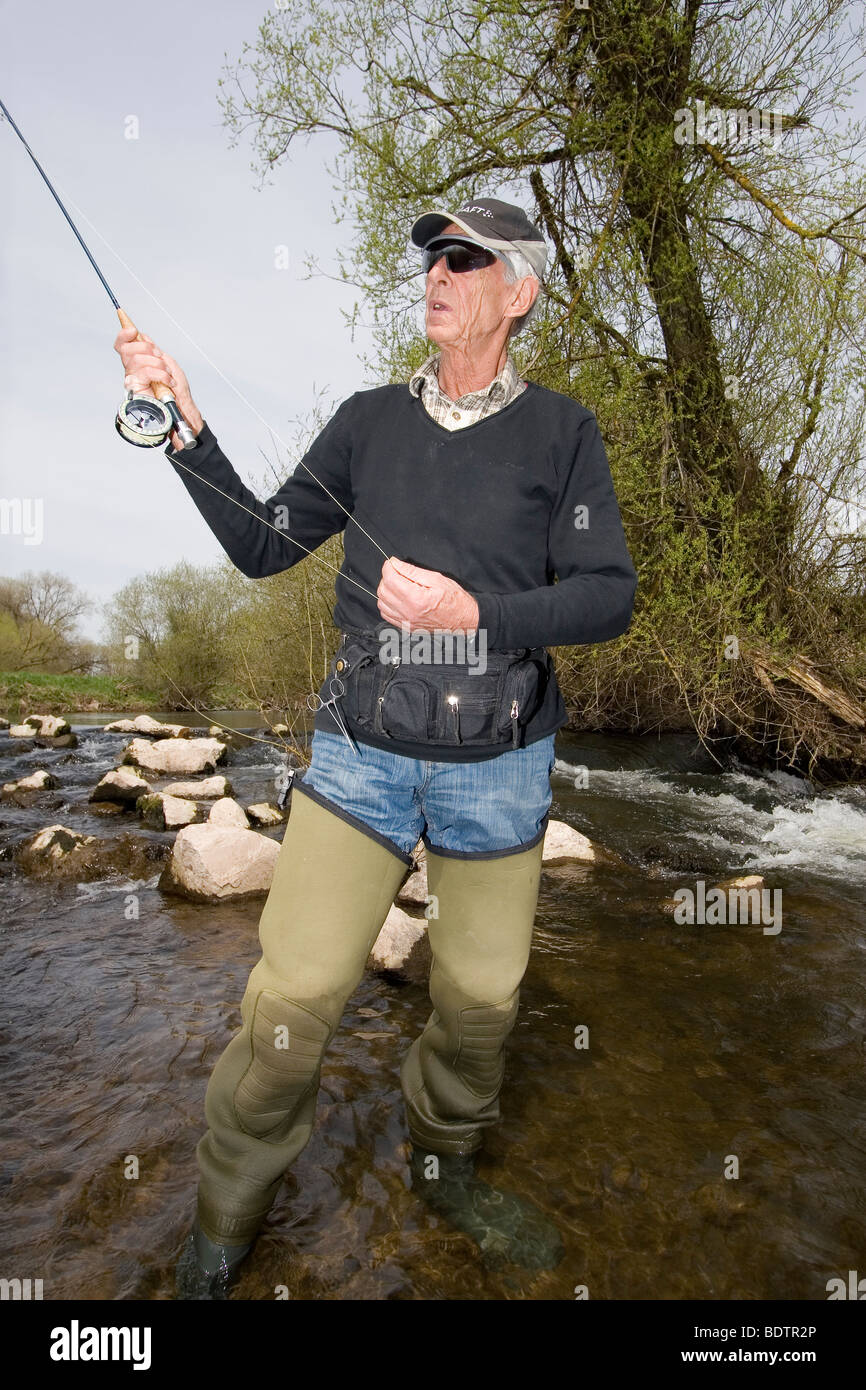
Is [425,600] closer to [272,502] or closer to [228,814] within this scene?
[272,502]

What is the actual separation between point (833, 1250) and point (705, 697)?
6.56m

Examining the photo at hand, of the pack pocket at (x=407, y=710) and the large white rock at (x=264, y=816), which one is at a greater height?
the pack pocket at (x=407, y=710)

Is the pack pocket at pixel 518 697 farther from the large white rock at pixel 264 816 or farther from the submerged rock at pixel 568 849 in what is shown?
the large white rock at pixel 264 816

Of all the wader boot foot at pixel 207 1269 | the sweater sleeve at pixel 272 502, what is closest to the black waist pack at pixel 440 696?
the sweater sleeve at pixel 272 502

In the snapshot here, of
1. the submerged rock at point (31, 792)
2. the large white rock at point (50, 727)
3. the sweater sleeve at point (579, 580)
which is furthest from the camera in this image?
the large white rock at point (50, 727)

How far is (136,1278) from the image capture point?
2250 millimetres

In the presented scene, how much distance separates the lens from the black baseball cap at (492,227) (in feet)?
7.13

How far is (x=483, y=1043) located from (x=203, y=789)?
8.65 metres

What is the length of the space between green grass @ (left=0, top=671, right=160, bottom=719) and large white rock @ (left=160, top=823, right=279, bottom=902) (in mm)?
18856

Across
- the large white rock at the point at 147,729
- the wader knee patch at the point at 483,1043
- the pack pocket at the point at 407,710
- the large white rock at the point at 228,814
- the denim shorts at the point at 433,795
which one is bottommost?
the large white rock at the point at 147,729

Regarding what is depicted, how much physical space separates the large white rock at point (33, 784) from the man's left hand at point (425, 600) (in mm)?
9136

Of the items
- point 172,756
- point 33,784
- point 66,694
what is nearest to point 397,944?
point 33,784

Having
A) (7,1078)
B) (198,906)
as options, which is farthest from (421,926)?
(7,1078)

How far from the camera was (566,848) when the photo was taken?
6570mm
